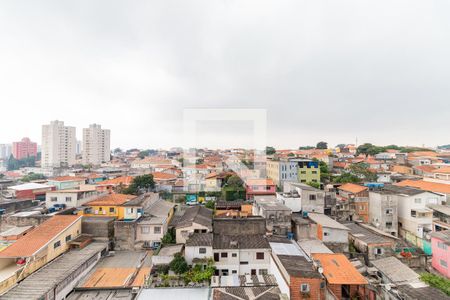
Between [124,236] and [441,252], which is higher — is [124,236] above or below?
above

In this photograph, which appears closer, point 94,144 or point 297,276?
point 297,276

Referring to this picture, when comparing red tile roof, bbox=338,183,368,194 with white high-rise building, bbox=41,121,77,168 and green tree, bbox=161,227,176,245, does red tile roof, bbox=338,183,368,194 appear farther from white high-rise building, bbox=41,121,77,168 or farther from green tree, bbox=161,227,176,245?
white high-rise building, bbox=41,121,77,168

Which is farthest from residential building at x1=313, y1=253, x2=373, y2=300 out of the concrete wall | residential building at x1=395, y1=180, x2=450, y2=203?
residential building at x1=395, y1=180, x2=450, y2=203

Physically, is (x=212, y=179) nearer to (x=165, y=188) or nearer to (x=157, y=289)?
(x=165, y=188)

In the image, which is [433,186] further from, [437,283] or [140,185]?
[140,185]

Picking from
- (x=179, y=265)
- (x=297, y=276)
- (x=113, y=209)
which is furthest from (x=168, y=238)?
(x=297, y=276)

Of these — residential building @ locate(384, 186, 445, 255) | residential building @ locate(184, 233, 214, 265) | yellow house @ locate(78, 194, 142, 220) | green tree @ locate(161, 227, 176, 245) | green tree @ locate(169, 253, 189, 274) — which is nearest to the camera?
green tree @ locate(169, 253, 189, 274)

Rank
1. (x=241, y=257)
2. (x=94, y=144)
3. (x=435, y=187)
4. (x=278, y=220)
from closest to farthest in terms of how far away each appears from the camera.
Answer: (x=241, y=257) → (x=278, y=220) → (x=435, y=187) → (x=94, y=144)
